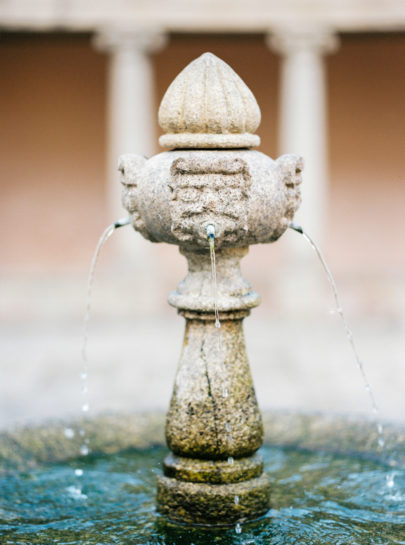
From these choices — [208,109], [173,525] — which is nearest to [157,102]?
[208,109]

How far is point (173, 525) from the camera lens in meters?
3.95

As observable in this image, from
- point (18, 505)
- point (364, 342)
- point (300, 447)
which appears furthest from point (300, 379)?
point (18, 505)

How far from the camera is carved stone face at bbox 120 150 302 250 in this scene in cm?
379

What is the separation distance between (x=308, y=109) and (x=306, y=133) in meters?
0.29

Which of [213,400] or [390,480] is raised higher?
[213,400]

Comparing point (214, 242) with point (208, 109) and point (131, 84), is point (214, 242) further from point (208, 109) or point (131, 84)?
point (131, 84)

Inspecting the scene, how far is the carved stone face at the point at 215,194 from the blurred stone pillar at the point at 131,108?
7567 millimetres

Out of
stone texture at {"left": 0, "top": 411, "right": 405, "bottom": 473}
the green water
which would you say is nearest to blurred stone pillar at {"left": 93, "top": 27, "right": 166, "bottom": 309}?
stone texture at {"left": 0, "top": 411, "right": 405, "bottom": 473}

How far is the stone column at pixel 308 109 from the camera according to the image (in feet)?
37.9

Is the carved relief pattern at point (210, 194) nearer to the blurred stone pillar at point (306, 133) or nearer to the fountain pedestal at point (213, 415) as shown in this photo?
the fountain pedestal at point (213, 415)

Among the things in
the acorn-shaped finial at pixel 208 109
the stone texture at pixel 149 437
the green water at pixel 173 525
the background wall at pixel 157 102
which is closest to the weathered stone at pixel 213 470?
the green water at pixel 173 525

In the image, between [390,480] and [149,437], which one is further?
[149,437]

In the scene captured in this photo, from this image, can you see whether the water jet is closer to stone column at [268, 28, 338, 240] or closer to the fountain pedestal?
the fountain pedestal

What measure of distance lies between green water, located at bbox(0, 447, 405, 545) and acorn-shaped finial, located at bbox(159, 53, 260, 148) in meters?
1.52
